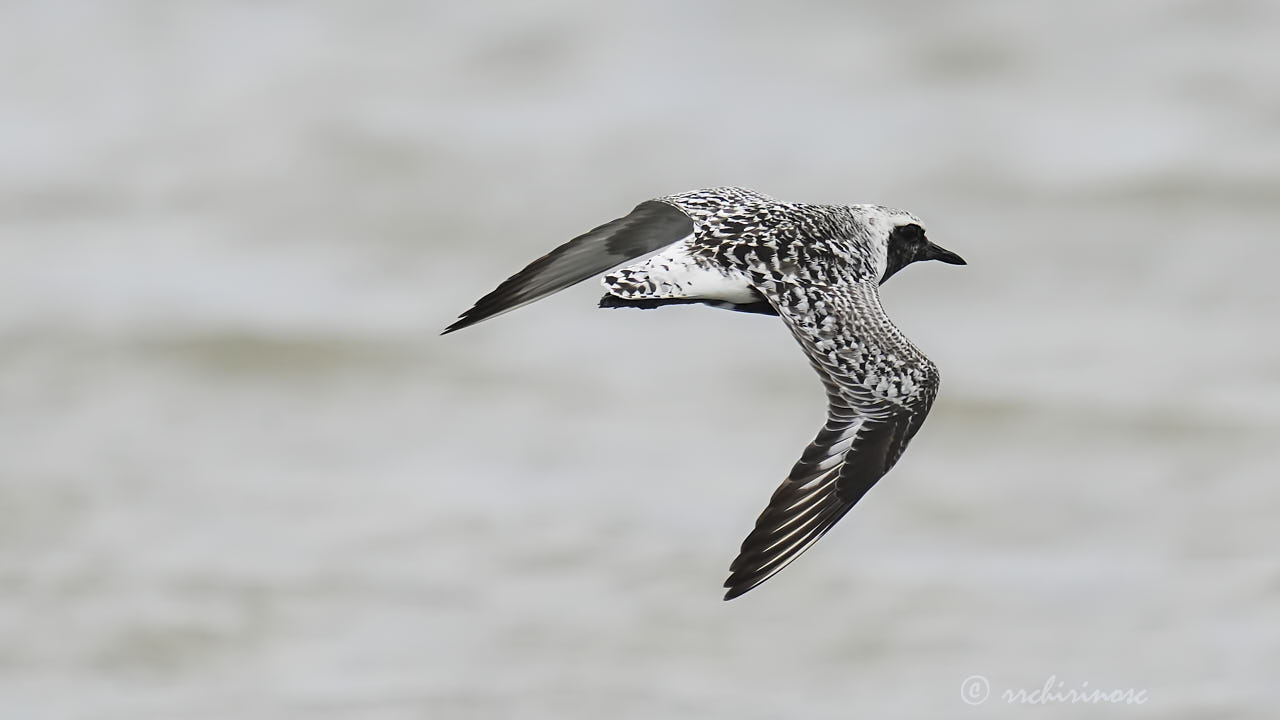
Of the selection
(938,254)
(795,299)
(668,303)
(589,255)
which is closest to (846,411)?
(795,299)

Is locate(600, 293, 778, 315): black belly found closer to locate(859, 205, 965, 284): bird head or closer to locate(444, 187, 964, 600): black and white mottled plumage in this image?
locate(444, 187, 964, 600): black and white mottled plumage

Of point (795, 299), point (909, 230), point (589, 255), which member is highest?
point (589, 255)

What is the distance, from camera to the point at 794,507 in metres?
5.04

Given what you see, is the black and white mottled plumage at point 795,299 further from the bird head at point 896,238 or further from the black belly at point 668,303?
the bird head at point 896,238

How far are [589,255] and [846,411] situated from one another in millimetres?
902

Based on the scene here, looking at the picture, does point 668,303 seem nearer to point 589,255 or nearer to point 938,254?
point 589,255

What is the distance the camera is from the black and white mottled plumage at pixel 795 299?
5.05 metres

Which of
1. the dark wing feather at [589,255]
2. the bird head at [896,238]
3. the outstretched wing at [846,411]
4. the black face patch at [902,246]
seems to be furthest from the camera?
the black face patch at [902,246]

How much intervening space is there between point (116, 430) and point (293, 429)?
1.44 m

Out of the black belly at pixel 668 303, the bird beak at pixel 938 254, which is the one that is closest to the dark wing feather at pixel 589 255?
the black belly at pixel 668 303

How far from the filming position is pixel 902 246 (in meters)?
6.24

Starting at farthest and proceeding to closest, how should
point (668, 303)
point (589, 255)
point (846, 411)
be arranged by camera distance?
1. point (589, 255)
2. point (668, 303)
3. point (846, 411)

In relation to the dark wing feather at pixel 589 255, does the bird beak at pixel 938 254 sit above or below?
below

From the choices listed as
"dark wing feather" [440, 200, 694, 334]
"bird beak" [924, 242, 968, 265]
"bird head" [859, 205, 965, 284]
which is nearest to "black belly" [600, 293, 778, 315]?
"dark wing feather" [440, 200, 694, 334]
